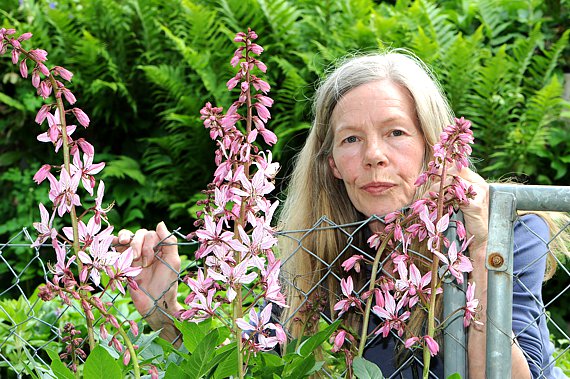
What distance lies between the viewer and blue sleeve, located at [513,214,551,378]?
2014mm

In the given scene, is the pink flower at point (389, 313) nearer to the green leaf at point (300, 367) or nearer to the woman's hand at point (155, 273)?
the green leaf at point (300, 367)

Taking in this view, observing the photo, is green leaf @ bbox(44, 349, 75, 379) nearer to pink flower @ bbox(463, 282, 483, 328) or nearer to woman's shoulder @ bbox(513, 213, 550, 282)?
pink flower @ bbox(463, 282, 483, 328)

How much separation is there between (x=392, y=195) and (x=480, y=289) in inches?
22.1

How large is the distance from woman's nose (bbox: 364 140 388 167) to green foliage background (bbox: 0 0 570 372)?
2.51 metres

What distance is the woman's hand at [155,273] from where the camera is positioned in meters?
2.10

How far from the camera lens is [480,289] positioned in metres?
1.81

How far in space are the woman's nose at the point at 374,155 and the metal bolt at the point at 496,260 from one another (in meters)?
0.64

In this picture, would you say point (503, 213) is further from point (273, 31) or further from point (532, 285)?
point (273, 31)

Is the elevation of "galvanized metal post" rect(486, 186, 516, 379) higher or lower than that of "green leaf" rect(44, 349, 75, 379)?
higher

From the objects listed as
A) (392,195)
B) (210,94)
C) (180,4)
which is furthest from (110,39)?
(392,195)

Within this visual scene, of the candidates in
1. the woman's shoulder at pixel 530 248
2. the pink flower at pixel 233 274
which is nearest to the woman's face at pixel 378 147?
Answer: the woman's shoulder at pixel 530 248

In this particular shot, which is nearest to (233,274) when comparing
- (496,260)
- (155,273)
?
(496,260)

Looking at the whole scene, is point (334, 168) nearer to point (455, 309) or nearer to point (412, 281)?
point (455, 309)

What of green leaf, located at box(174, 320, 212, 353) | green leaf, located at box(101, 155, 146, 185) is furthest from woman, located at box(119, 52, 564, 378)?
green leaf, located at box(101, 155, 146, 185)
